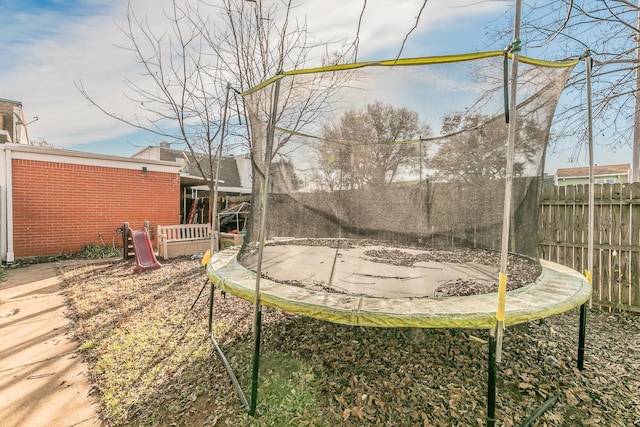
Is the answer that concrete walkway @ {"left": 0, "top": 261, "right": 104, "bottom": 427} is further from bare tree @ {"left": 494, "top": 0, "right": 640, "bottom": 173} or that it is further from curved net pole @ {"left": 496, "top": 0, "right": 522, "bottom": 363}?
bare tree @ {"left": 494, "top": 0, "right": 640, "bottom": 173}

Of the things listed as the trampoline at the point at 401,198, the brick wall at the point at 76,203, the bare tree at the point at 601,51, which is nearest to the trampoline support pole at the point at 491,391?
the trampoline at the point at 401,198

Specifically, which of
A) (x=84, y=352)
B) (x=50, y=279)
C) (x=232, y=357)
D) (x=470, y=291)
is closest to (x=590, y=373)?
(x=470, y=291)

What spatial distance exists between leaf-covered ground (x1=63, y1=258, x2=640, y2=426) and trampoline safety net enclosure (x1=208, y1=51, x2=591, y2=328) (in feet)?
1.79

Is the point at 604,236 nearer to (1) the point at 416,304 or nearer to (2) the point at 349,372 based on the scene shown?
(1) the point at 416,304

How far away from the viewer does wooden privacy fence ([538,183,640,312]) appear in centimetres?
306

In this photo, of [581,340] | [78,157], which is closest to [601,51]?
[581,340]

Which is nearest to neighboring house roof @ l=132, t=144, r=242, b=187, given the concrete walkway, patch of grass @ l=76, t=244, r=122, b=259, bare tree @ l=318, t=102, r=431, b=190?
patch of grass @ l=76, t=244, r=122, b=259

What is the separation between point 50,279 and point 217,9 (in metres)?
4.91

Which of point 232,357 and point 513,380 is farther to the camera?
point 232,357

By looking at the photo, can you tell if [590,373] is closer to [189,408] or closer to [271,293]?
[271,293]

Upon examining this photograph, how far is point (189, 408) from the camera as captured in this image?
1.72 metres

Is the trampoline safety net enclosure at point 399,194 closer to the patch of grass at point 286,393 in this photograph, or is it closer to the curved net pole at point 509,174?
the curved net pole at point 509,174

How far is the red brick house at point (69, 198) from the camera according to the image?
18.7 ft

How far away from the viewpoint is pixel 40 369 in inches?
85.0
